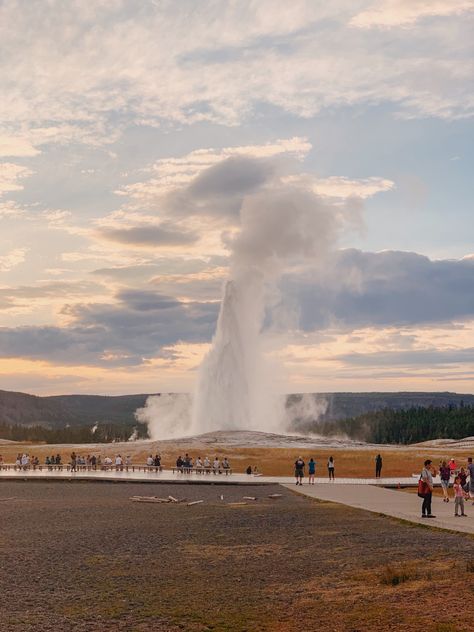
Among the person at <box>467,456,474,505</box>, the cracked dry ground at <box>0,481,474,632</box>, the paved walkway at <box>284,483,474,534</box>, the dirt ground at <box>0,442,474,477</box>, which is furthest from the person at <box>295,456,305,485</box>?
the cracked dry ground at <box>0,481,474,632</box>

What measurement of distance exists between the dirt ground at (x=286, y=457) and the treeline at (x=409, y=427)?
8146 cm

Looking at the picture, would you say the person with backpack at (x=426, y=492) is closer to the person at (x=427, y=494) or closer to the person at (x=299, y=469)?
the person at (x=427, y=494)

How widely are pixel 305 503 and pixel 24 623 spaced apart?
20456 millimetres

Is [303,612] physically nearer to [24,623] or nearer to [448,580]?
[448,580]

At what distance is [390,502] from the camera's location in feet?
105

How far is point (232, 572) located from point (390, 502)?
53.4ft

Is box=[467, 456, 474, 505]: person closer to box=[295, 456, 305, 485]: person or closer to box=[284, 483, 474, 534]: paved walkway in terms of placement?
box=[284, 483, 474, 534]: paved walkway

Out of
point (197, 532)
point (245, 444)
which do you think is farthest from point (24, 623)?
point (245, 444)

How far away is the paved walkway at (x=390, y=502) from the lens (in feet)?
78.8

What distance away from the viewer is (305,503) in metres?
32.1

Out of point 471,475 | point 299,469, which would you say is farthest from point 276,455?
point 471,475

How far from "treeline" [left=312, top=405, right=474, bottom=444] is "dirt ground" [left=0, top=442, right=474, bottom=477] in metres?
81.5

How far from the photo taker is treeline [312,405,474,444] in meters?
159

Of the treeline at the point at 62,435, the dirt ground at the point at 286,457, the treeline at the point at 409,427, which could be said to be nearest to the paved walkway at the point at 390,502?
the dirt ground at the point at 286,457
